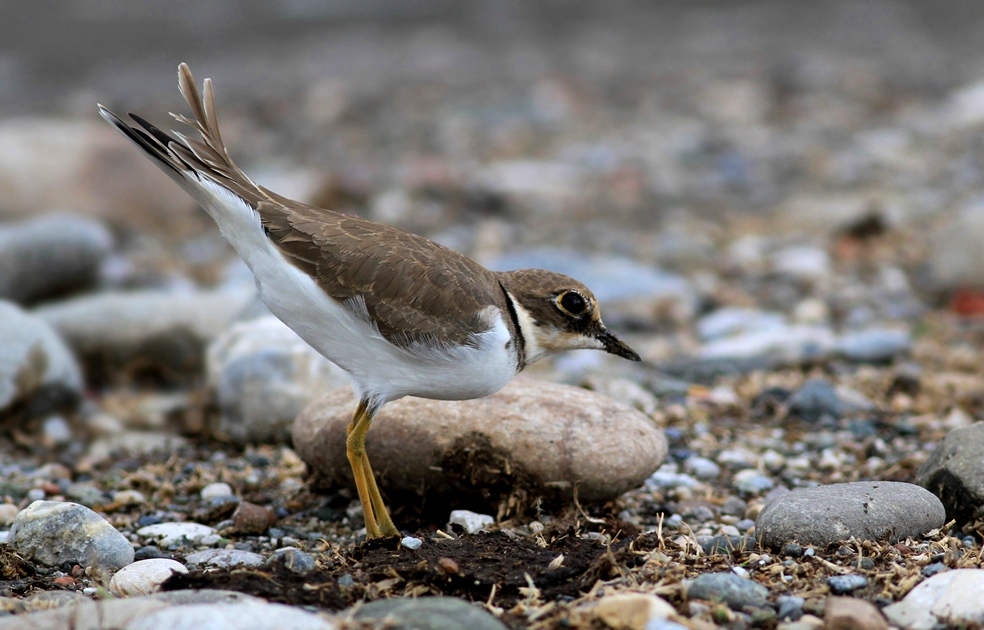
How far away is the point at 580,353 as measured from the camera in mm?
8766

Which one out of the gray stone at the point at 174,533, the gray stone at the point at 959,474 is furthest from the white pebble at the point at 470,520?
the gray stone at the point at 959,474

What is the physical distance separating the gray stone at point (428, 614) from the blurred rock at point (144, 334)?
4.94 meters

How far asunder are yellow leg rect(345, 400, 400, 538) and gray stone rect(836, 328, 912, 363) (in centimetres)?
444

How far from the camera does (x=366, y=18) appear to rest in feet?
83.4

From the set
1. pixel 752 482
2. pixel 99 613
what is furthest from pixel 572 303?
pixel 99 613

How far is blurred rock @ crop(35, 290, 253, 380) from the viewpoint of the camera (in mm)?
8484

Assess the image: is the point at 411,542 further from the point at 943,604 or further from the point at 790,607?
the point at 943,604

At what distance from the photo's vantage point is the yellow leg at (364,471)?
5.18 m

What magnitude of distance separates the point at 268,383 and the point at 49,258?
340 cm

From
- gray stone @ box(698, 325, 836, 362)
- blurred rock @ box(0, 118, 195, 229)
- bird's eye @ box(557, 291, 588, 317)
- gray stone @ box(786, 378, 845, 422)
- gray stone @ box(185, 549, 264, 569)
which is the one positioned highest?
blurred rock @ box(0, 118, 195, 229)

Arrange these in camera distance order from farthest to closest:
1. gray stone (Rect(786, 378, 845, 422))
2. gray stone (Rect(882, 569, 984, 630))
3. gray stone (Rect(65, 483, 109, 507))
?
gray stone (Rect(786, 378, 845, 422)) < gray stone (Rect(65, 483, 109, 507)) < gray stone (Rect(882, 569, 984, 630))

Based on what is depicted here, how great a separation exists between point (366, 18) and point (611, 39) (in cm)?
605

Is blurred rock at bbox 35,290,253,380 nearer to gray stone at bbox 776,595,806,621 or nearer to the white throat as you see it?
the white throat

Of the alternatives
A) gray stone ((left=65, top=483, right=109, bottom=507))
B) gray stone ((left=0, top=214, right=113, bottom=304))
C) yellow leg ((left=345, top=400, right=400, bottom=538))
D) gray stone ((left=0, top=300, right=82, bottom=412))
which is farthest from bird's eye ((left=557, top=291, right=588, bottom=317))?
gray stone ((left=0, top=214, right=113, bottom=304))
